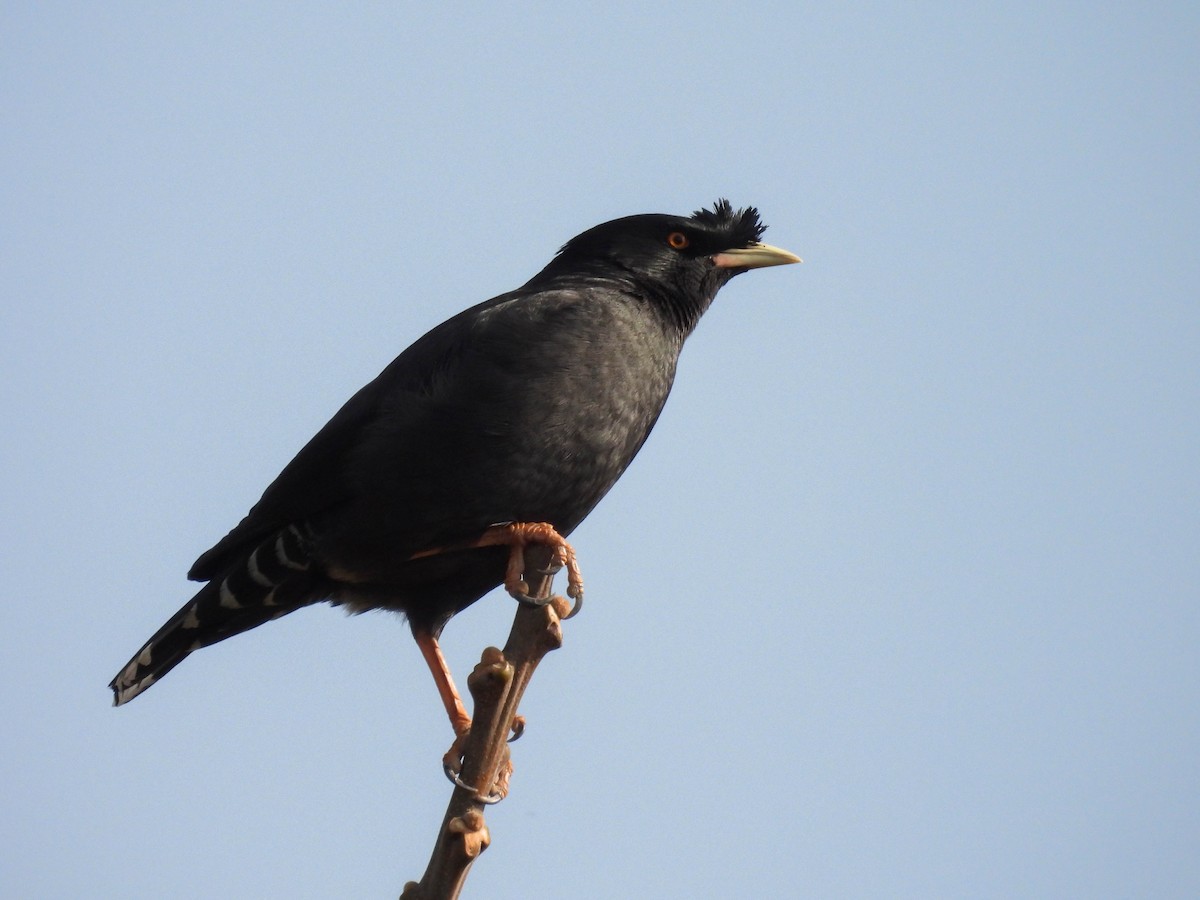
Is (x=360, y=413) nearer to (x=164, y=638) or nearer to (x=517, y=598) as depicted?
(x=164, y=638)

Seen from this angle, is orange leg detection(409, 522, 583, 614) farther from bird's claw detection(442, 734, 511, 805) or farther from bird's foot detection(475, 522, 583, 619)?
bird's claw detection(442, 734, 511, 805)

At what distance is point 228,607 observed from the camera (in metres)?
5.55

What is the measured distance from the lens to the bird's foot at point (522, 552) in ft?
14.0

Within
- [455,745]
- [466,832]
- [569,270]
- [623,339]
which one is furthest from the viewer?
[569,270]

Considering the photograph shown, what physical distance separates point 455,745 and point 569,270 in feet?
7.61

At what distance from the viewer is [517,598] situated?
4.16 meters

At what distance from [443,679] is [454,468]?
109 cm

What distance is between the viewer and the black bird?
504cm

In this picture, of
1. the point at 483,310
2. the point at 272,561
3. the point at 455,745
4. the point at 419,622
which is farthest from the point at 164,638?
the point at 483,310

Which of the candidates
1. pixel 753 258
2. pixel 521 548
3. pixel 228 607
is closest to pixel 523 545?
pixel 521 548

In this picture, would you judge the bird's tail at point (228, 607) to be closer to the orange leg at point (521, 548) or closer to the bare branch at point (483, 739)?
the orange leg at point (521, 548)

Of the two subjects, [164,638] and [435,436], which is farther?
[164,638]

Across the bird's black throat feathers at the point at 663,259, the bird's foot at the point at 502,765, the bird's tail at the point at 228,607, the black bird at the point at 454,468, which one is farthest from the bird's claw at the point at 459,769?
the bird's black throat feathers at the point at 663,259

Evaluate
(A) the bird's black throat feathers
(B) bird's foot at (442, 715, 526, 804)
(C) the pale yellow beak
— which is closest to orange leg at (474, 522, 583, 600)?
(B) bird's foot at (442, 715, 526, 804)
